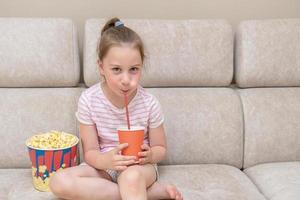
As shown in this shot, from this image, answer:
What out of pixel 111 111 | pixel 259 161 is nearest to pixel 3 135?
pixel 111 111

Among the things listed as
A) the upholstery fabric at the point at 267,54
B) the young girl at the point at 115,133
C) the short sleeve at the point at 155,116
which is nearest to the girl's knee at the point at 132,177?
the young girl at the point at 115,133

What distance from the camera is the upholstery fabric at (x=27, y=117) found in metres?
1.91

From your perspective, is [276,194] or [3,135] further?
[3,135]

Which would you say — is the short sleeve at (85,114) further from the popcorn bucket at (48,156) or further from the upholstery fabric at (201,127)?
the upholstery fabric at (201,127)

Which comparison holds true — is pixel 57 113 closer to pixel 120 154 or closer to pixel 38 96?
pixel 38 96

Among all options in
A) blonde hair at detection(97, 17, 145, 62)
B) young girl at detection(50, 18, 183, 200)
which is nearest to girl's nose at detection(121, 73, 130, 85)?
young girl at detection(50, 18, 183, 200)

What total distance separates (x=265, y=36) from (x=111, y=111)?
0.78 metres

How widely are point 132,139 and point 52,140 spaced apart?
1.27 feet

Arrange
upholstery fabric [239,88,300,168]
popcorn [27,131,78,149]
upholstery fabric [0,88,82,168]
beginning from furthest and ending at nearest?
upholstery fabric [239,88,300,168], upholstery fabric [0,88,82,168], popcorn [27,131,78,149]

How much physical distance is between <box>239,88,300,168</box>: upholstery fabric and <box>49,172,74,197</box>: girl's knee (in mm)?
817

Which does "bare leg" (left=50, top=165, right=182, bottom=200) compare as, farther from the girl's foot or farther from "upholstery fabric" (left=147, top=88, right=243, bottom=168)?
"upholstery fabric" (left=147, top=88, right=243, bottom=168)

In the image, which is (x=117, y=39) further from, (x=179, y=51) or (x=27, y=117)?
(x=27, y=117)

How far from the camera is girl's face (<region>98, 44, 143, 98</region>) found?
5.28 feet

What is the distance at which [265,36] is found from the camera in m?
2.05
